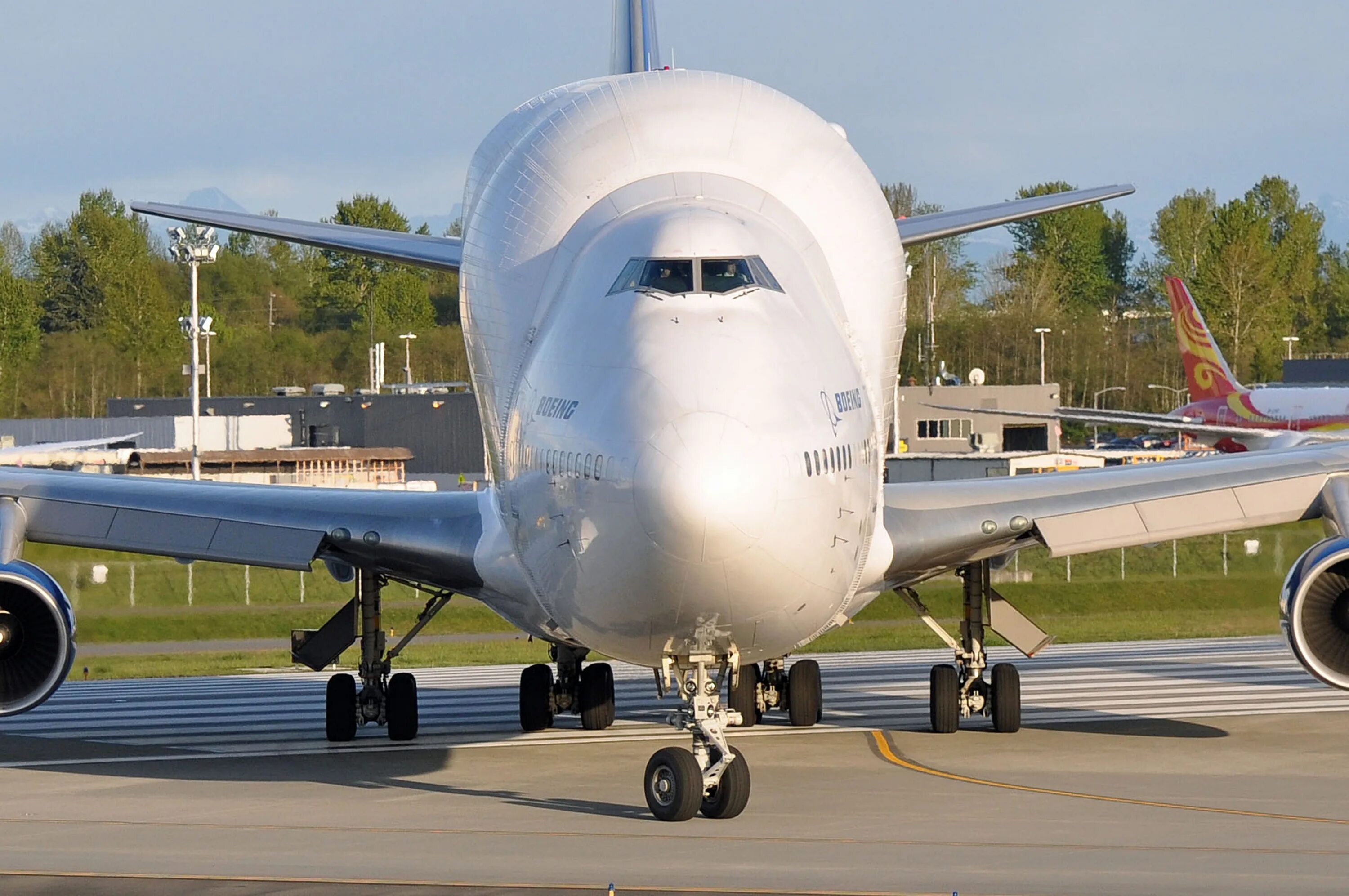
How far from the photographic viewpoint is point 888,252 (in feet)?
55.9

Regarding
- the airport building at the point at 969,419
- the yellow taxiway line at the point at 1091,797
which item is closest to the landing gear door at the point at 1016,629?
the yellow taxiway line at the point at 1091,797

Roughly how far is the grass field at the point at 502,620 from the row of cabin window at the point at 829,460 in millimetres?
21650

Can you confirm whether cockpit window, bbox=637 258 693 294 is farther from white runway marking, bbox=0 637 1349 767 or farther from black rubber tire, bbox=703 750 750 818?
white runway marking, bbox=0 637 1349 767

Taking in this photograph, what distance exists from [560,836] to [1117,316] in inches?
4972

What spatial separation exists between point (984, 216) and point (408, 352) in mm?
79740

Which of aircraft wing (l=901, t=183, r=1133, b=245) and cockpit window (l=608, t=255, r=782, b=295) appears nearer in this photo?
cockpit window (l=608, t=255, r=782, b=295)

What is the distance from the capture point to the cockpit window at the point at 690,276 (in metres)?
13.4

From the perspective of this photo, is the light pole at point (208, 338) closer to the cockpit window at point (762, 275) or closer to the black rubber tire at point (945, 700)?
the black rubber tire at point (945, 700)

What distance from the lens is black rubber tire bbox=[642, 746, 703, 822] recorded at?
44.9 feet

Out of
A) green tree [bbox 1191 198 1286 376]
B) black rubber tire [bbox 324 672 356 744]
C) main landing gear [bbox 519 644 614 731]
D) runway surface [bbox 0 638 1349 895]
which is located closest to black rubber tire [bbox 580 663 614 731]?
main landing gear [bbox 519 644 614 731]

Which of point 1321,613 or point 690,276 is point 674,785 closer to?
point 690,276

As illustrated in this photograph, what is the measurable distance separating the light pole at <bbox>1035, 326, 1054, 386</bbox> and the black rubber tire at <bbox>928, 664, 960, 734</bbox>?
72728mm

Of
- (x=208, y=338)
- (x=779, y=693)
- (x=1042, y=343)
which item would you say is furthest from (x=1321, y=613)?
(x=208, y=338)

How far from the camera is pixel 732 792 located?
13.8m
